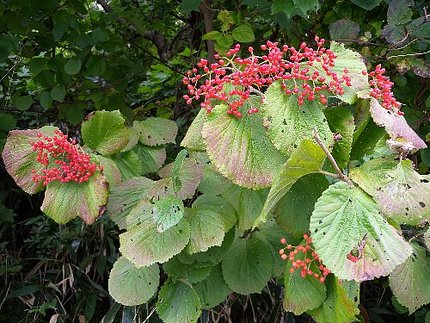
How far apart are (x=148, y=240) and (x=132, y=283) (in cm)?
19

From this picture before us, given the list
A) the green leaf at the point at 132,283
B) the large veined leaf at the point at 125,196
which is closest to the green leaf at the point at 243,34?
the large veined leaf at the point at 125,196

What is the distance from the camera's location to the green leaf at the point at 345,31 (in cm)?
143

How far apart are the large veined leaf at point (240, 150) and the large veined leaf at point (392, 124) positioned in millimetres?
168

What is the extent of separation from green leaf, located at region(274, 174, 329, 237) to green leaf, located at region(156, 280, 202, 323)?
25 cm

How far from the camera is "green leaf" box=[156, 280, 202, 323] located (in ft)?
3.46

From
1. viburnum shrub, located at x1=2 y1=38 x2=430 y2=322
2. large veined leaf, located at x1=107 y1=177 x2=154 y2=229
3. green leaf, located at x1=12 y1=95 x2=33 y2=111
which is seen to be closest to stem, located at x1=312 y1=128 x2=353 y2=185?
viburnum shrub, located at x1=2 y1=38 x2=430 y2=322

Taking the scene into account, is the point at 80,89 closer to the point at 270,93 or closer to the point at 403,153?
the point at 270,93

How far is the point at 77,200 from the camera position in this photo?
1.06 metres

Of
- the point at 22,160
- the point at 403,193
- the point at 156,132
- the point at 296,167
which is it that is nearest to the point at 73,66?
the point at 156,132

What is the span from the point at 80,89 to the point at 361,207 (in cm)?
169

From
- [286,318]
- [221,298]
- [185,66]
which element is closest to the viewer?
[221,298]

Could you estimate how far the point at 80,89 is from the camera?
86.9 inches

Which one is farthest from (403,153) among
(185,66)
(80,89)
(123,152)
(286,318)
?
(185,66)

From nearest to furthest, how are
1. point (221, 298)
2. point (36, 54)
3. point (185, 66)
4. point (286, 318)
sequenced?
point (221, 298) → point (286, 318) → point (36, 54) → point (185, 66)
